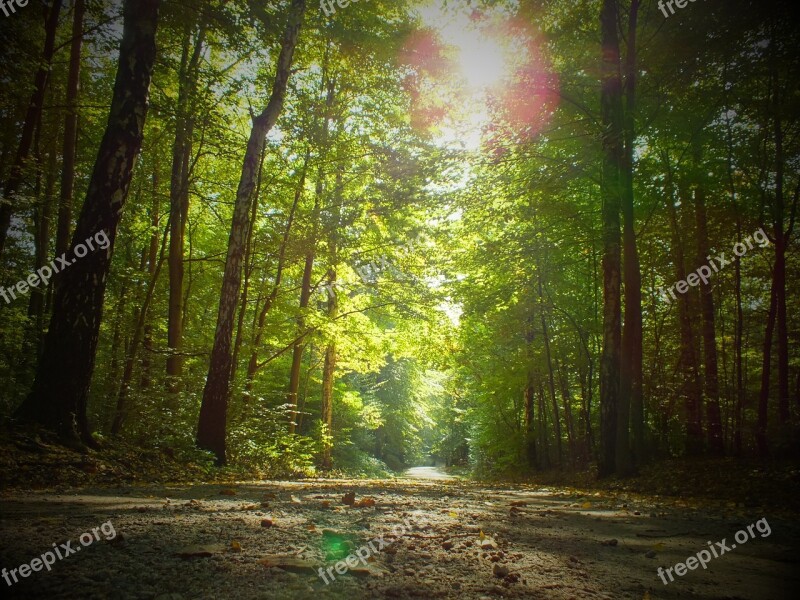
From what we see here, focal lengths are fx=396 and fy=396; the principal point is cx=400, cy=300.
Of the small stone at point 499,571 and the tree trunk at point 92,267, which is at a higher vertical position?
the tree trunk at point 92,267

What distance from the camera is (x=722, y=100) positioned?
29.0 feet

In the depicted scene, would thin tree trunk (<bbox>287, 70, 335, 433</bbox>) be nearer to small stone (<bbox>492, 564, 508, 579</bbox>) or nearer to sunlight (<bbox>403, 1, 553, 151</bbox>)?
sunlight (<bbox>403, 1, 553, 151</bbox>)

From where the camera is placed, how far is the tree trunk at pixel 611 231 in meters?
8.88

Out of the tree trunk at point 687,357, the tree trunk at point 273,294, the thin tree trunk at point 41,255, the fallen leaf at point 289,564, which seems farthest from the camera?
the tree trunk at point 273,294

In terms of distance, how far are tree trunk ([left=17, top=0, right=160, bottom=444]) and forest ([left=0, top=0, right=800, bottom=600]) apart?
0.03 m

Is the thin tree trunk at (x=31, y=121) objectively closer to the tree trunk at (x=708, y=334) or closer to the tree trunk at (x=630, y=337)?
the tree trunk at (x=630, y=337)

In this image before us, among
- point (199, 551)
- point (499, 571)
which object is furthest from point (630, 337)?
point (199, 551)

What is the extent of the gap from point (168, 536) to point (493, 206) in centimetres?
1083

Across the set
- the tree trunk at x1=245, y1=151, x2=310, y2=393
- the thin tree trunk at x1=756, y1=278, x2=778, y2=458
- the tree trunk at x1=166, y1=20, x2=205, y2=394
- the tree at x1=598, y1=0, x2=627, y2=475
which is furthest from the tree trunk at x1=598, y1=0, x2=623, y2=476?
the tree trunk at x1=166, y1=20, x2=205, y2=394

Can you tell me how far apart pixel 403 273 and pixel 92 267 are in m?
10.7

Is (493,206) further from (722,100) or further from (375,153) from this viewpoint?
(722,100)

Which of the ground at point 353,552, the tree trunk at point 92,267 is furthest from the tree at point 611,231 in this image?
the tree trunk at point 92,267

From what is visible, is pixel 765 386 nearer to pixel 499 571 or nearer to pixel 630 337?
pixel 630 337

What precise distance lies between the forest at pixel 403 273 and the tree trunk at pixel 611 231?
0.07m
